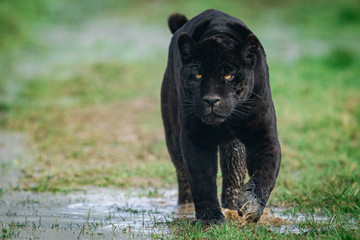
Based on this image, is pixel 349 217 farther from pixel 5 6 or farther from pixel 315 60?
pixel 5 6

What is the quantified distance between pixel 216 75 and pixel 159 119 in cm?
750

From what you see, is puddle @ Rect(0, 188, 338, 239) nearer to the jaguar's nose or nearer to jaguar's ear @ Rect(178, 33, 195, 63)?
the jaguar's nose

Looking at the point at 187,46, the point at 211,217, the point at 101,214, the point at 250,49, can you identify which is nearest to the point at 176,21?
the point at 187,46

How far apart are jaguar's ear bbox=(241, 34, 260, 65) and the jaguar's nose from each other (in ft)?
1.19

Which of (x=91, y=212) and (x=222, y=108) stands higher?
(x=222, y=108)

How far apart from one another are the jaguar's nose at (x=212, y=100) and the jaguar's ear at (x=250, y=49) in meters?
0.36

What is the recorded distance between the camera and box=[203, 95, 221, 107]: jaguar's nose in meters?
4.69

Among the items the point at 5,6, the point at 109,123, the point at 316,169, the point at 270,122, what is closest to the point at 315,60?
the point at 109,123

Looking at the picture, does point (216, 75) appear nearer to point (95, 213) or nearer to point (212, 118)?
point (212, 118)

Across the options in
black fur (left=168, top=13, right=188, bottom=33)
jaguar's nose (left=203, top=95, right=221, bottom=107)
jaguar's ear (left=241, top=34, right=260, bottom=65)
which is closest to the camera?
jaguar's nose (left=203, top=95, right=221, bottom=107)

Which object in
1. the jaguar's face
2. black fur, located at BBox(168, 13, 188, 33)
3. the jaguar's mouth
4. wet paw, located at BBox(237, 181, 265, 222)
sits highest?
black fur, located at BBox(168, 13, 188, 33)

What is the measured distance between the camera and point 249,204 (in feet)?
15.6

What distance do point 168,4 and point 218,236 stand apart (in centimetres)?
2314

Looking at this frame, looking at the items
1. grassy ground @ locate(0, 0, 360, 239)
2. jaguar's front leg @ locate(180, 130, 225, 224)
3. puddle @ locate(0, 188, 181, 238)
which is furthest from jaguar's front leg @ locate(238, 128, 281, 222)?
puddle @ locate(0, 188, 181, 238)
